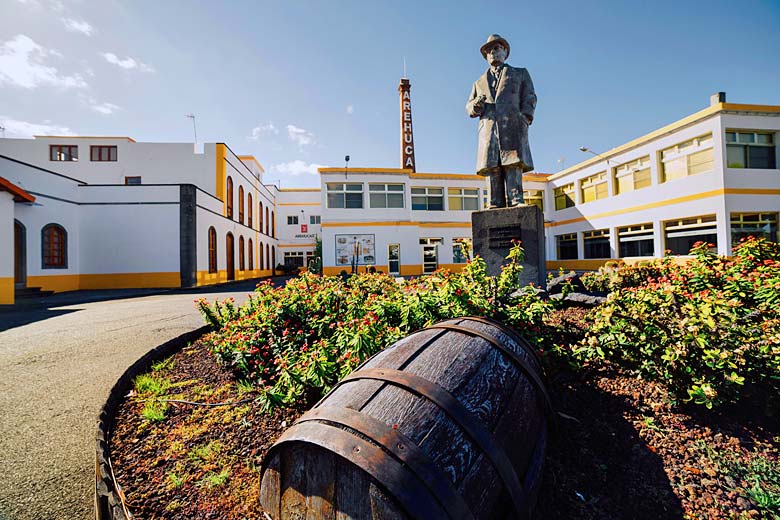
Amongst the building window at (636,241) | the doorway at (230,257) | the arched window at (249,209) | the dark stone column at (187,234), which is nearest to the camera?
the dark stone column at (187,234)

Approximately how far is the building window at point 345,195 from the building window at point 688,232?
17.7 metres

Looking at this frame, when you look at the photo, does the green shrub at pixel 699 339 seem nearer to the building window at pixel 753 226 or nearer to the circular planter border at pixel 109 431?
the circular planter border at pixel 109 431

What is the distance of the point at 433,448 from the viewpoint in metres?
1.21

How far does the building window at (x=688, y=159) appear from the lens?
15.4 metres

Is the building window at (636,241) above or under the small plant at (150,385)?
above

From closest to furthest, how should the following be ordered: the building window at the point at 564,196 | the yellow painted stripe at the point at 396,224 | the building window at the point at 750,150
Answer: the building window at the point at 750,150 → the yellow painted stripe at the point at 396,224 → the building window at the point at 564,196

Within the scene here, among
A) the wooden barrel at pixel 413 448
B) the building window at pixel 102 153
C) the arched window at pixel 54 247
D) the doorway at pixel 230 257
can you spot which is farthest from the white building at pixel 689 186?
the building window at pixel 102 153

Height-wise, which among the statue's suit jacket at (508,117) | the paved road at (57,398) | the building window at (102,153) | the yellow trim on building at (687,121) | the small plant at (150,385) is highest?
the building window at (102,153)

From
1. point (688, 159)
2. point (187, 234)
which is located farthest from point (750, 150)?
point (187, 234)

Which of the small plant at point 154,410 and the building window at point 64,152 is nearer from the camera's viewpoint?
the small plant at point 154,410

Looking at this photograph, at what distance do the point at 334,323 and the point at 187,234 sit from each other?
57.9ft

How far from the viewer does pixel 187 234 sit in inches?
706

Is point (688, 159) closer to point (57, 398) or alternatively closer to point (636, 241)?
point (636, 241)

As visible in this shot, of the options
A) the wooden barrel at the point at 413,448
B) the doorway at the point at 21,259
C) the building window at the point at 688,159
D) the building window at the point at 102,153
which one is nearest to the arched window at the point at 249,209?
the building window at the point at 102,153
